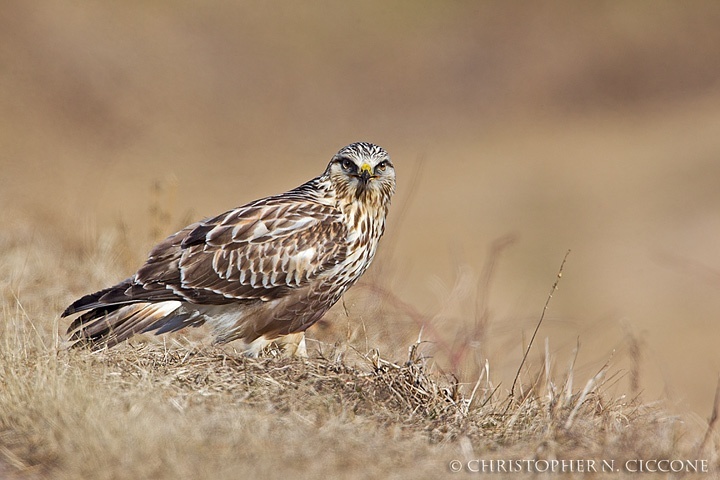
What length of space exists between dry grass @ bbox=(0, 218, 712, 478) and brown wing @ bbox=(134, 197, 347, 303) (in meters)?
0.37

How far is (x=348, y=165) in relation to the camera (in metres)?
5.25

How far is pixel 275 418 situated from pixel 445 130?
1732 cm

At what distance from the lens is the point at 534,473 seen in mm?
3461

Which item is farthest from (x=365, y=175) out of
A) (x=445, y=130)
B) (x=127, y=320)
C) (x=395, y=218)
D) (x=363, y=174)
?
(x=445, y=130)

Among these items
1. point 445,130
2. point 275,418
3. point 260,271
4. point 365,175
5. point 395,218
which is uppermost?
point 445,130

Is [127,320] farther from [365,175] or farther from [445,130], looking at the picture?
[445,130]

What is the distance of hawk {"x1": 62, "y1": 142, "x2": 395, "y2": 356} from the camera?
5.03 meters

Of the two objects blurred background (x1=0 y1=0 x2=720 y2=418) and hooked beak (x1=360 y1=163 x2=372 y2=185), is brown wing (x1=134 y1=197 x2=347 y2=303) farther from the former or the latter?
blurred background (x1=0 y1=0 x2=720 y2=418)

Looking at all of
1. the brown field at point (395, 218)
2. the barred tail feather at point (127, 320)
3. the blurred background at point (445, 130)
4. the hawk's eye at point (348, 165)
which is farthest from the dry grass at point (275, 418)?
the blurred background at point (445, 130)

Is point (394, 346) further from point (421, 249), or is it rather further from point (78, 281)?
point (421, 249)

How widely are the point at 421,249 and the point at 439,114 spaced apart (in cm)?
806

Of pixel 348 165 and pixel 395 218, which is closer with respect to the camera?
pixel 348 165

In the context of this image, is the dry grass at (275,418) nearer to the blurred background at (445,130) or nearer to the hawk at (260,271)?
the hawk at (260,271)

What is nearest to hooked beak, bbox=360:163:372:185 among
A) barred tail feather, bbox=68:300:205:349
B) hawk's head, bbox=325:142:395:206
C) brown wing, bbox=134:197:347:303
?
hawk's head, bbox=325:142:395:206
